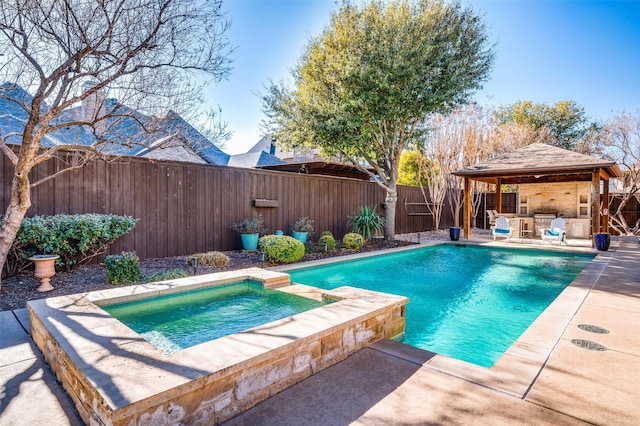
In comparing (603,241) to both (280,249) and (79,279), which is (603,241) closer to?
(280,249)

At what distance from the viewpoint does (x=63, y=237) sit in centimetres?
504

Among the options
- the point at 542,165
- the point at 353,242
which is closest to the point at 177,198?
the point at 353,242

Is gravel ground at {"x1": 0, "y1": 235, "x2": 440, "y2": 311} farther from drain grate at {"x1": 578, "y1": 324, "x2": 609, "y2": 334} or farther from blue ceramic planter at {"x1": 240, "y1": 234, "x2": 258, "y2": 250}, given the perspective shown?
drain grate at {"x1": 578, "y1": 324, "x2": 609, "y2": 334}

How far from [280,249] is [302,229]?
2556 millimetres

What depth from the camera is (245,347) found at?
7.25 feet

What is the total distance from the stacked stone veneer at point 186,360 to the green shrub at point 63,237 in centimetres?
208

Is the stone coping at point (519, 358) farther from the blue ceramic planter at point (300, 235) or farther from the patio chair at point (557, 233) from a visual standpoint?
the patio chair at point (557, 233)

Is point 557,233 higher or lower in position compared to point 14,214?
lower

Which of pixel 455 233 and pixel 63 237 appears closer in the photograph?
pixel 63 237

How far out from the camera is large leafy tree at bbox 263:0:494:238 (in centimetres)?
882

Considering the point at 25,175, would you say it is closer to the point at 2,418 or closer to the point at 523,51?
the point at 2,418

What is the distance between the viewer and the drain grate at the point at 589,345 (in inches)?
114

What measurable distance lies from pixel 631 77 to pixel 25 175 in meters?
18.9

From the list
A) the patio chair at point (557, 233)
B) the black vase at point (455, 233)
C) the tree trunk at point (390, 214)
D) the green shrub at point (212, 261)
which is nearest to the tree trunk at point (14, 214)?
the green shrub at point (212, 261)
